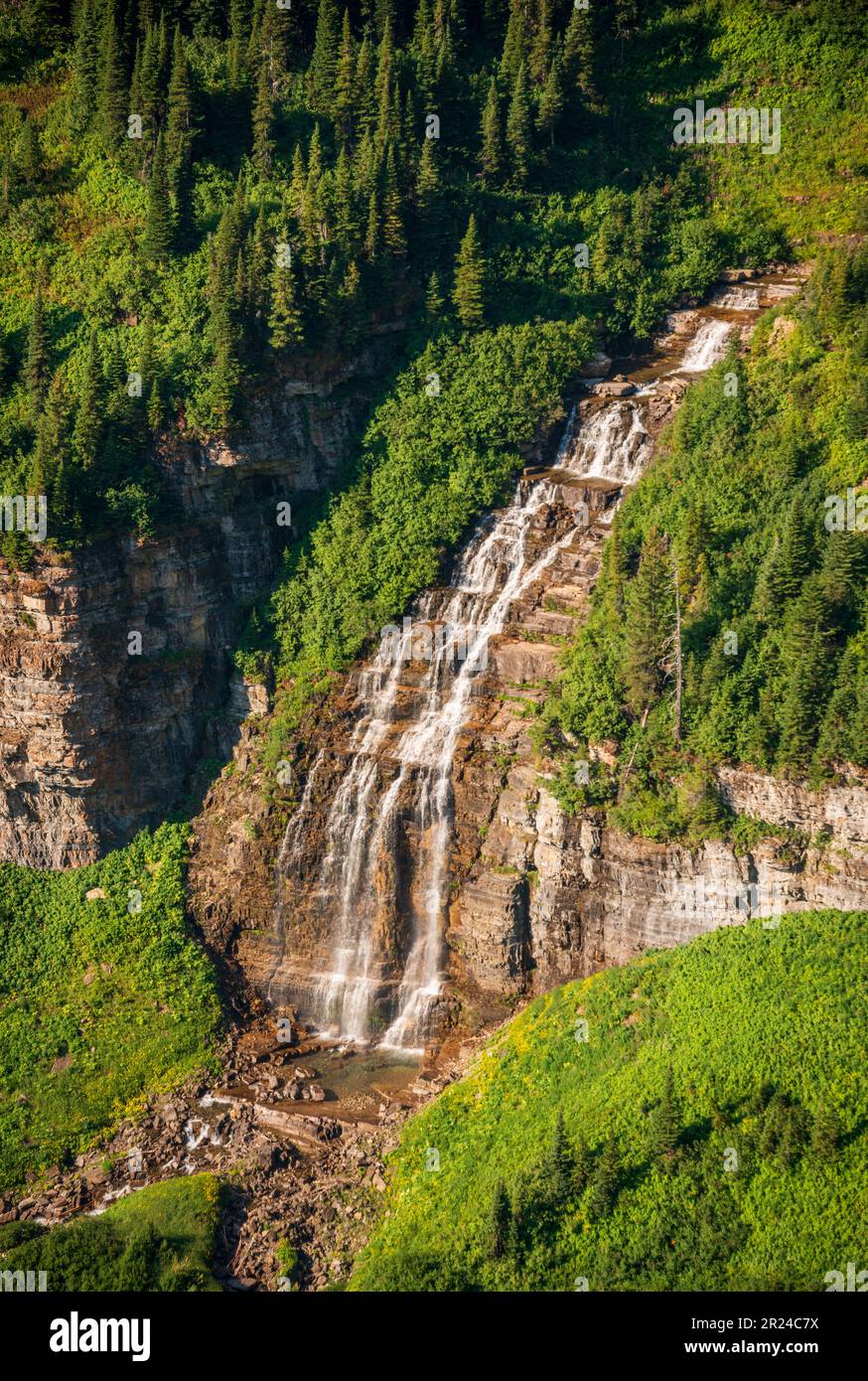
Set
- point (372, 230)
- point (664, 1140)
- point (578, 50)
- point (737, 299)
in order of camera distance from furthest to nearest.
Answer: point (578, 50), point (737, 299), point (372, 230), point (664, 1140)

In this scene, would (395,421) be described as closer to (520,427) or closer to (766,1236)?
(520,427)

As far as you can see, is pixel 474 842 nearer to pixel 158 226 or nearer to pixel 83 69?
pixel 158 226

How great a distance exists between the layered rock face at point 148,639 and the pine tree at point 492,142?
47.2ft

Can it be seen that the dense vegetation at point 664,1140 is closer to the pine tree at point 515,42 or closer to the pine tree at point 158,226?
the pine tree at point 158,226

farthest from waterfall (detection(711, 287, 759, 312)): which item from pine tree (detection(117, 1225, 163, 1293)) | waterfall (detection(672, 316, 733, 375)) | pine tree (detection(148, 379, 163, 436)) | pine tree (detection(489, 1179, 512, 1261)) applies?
pine tree (detection(117, 1225, 163, 1293))

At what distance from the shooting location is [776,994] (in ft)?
160

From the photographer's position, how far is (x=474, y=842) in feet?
187

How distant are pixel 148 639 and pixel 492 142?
108 feet

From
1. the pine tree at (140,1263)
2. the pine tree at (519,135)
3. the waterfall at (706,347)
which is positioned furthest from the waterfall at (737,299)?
the pine tree at (140,1263)

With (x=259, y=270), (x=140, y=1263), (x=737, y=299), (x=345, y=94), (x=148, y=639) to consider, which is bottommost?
(x=140, y=1263)

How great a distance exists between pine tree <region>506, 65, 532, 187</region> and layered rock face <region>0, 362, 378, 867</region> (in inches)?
594

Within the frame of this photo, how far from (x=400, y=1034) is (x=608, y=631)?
1927 cm

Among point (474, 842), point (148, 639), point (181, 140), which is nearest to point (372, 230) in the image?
point (181, 140)

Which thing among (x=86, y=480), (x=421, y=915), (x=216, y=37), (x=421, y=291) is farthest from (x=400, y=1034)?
(x=216, y=37)
